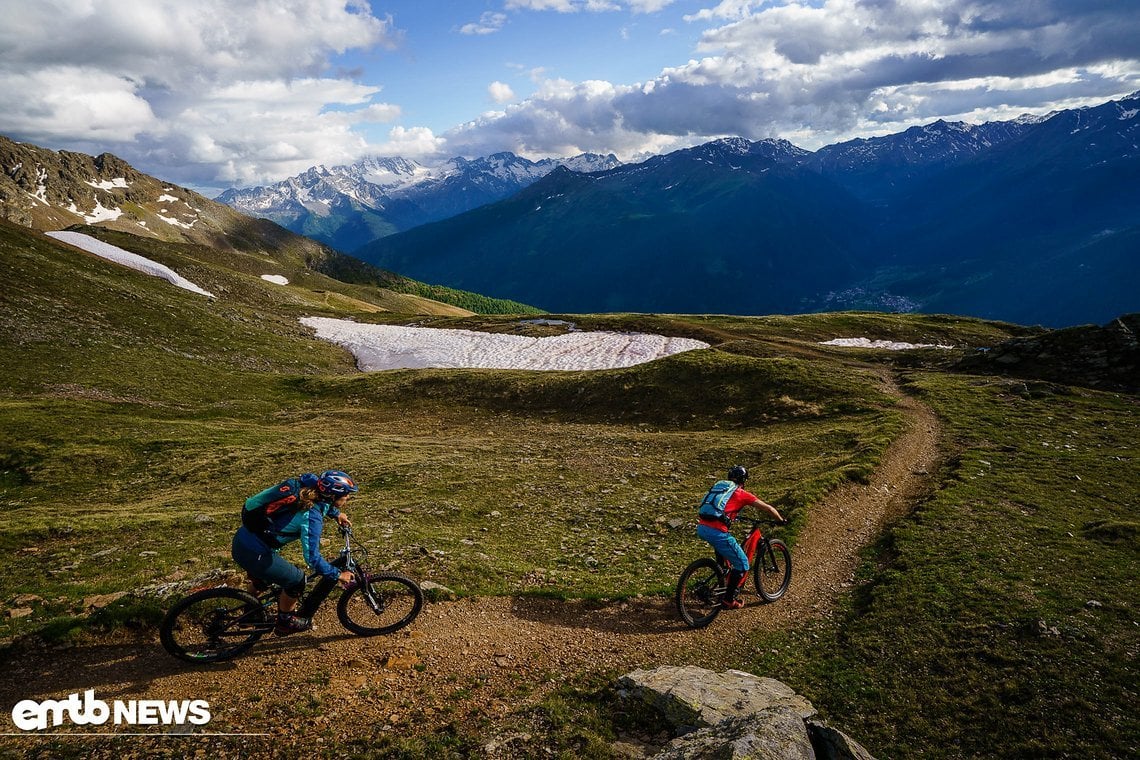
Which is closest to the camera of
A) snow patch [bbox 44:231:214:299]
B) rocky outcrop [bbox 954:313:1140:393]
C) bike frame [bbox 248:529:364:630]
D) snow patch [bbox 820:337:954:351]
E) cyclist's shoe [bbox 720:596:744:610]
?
bike frame [bbox 248:529:364:630]

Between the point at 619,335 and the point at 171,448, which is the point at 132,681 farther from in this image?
the point at 619,335

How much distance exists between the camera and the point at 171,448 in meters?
33.2

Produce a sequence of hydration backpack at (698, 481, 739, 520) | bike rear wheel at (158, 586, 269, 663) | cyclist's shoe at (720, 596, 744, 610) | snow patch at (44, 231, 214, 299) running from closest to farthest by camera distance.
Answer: bike rear wheel at (158, 586, 269, 663)
hydration backpack at (698, 481, 739, 520)
cyclist's shoe at (720, 596, 744, 610)
snow patch at (44, 231, 214, 299)

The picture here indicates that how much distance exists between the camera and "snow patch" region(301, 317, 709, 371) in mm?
72125

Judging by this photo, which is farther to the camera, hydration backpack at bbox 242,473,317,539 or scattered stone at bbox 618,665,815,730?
hydration backpack at bbox 242,473,317,539

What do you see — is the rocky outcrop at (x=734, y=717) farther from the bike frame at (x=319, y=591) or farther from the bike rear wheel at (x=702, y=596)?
the bike frame at (x=319, y=591)

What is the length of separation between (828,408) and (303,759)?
3816cm

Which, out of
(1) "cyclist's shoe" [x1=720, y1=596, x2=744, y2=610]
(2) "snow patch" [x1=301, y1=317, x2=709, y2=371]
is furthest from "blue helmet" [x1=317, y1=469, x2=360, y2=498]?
(2) "snow patch" [x1=301, y1=317, x2=709, y2=371]

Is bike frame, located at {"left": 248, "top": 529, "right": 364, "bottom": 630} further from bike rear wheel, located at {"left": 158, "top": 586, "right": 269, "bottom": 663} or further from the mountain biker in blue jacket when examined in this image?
the mountain biker in blue jacket

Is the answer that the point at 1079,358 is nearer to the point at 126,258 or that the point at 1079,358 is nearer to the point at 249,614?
the point at 249,614

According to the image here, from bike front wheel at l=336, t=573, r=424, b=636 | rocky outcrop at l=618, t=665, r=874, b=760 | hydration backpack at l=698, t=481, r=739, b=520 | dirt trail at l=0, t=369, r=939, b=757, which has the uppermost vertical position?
hydration backpack at l=698, t=481, r=739, b=520

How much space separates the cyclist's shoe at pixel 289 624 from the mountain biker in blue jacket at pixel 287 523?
0.65 m

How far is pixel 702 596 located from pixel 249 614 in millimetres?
12017

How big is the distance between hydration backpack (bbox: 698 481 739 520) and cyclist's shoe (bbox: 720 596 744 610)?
2937mm
